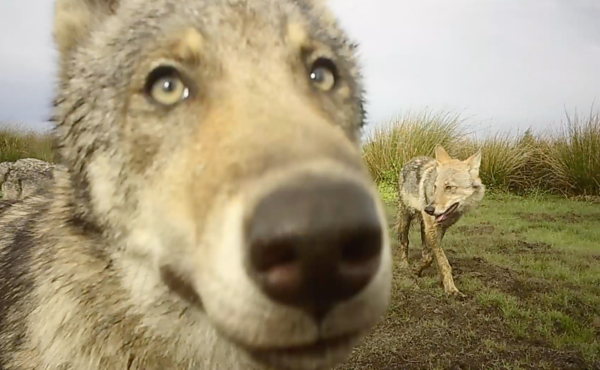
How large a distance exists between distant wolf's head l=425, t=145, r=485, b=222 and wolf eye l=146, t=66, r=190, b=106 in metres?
2.03

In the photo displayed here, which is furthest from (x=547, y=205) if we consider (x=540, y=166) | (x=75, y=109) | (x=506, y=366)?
(x=75, y=109)

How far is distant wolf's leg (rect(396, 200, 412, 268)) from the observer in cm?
301

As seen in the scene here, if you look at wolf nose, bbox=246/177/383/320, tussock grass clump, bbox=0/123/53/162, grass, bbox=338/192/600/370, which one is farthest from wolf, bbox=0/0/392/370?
tussock grass clump, bbox=0/123/53/162

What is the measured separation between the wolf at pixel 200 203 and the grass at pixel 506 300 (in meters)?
1.34

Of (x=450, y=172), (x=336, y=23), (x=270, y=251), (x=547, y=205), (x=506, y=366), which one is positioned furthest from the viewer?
(x=450, y=172)

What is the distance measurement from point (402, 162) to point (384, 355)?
45.9 inches

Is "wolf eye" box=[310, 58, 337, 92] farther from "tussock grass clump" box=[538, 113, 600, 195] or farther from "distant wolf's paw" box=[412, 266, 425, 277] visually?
"tussock grass clump" box=[538, 113, 600, 195]

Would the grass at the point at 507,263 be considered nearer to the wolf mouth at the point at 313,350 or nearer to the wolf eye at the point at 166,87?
the wolf eye at the point at 166,87

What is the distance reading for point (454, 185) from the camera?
3.01 metres

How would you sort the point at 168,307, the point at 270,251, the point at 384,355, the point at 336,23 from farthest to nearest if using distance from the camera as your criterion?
1. the point at 384,355
2. the point at 336,23
3. the point at 168,307
4. the point at 270,251

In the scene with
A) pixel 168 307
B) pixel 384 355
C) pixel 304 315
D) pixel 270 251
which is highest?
pixel 270 251

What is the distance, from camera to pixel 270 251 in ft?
2.45

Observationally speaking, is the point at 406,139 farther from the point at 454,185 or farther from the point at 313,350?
the point at 313,350

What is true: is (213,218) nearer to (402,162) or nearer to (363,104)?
(363,104)
